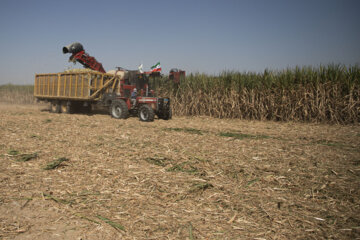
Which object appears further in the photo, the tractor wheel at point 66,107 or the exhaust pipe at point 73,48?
the tractor wheel at point 66,107

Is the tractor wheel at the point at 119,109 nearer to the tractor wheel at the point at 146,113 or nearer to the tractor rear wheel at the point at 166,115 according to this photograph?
the tractor wheel at the point at 146,113

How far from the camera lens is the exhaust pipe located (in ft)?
42.4

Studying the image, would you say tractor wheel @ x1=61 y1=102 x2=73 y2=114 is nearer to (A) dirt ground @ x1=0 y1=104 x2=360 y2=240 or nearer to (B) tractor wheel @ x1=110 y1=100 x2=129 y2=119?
(B) tractor wheel @ x1=110 y1=100 x2=129 y2=119

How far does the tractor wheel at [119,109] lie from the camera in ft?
38.9

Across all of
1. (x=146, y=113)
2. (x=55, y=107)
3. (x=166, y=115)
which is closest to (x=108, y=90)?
(x=146, y=113)

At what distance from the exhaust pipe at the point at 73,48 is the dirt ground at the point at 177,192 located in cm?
888

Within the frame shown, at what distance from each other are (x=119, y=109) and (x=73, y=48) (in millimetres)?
4352

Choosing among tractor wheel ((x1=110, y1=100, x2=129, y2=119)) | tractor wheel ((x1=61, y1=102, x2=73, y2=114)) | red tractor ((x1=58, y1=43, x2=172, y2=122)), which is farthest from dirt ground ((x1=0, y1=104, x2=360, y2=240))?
tractor wheel ((x1=61, y1=102, x2=73, y2=114))

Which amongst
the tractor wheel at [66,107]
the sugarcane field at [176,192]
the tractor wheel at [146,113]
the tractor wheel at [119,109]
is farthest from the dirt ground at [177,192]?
the tractor wheel at [66,107]

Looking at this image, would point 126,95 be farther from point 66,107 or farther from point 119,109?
point 66,107

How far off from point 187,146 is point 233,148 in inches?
41.8

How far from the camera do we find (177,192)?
3176 millimetres

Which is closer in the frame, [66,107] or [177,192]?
[177,192]

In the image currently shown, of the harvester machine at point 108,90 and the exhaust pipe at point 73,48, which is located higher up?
the exhaust pipe at point 73,48
